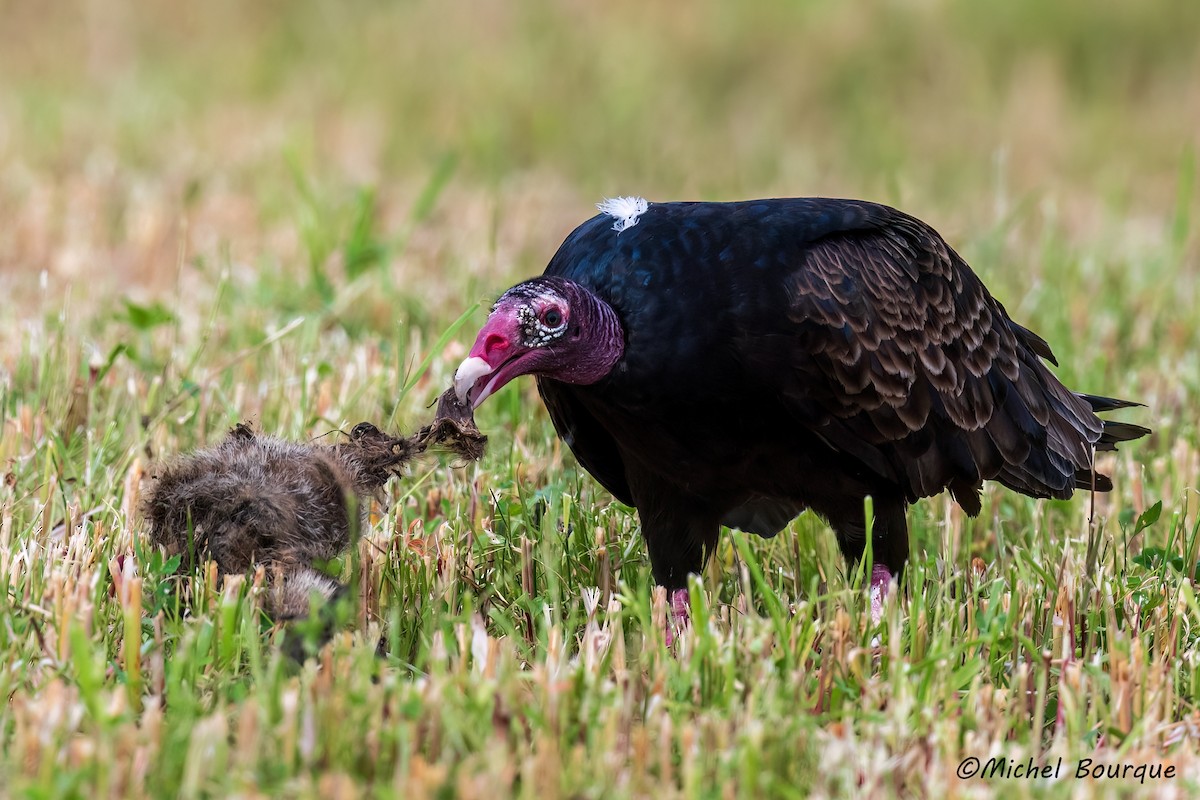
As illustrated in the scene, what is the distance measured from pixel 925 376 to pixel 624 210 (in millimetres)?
748

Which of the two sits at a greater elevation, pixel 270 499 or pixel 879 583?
pixel 270 499

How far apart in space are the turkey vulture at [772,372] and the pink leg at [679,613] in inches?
0.7

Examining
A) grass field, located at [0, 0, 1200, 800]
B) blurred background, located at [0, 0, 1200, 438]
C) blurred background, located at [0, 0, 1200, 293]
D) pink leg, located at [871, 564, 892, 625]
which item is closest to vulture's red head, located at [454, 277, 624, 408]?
grass field, located at [0, 0, 1200, 800]

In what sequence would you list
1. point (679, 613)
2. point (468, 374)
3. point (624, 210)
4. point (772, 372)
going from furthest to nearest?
1. point (679, 613)
2. point (624, 210)
3. point (772, 372)
4. point (468, 374)

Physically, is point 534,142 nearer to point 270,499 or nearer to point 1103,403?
point 1103,403

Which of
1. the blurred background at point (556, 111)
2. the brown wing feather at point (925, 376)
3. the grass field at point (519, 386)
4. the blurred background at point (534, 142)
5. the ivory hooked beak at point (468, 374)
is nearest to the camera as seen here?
the grass field at point (519, 386)

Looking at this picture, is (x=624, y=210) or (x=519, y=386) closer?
(x=624, y=210)

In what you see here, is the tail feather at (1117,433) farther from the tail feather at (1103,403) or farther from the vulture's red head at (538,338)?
the vulture's red head at (538,338)

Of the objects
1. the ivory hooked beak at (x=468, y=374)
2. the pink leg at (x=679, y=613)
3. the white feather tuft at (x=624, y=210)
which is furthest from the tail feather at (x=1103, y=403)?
the ivory hooked beak at (x=468, y=374)

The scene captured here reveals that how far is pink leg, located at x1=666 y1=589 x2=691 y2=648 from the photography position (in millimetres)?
3070

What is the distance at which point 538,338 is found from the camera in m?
2.72

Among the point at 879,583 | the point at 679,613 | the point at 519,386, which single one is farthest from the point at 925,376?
the point at 519,386

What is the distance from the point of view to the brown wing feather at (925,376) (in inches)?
117

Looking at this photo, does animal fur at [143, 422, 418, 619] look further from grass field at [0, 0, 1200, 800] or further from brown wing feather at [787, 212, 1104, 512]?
brown wing feather at [787, 212, 1104, 512]
